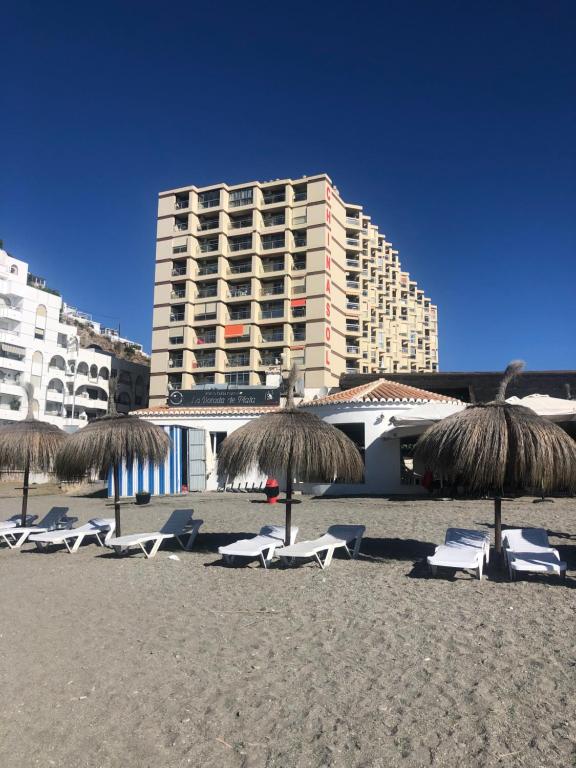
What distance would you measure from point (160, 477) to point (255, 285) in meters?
44.4

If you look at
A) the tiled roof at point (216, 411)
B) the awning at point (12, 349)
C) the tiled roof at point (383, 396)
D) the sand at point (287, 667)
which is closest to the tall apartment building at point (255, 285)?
the awning at point (12, 349)

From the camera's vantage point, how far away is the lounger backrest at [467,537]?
27.9ft

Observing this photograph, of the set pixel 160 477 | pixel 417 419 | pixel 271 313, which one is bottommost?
pixel 160 477

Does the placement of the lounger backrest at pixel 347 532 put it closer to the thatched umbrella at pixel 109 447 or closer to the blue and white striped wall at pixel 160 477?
the thatched umbrella at pixel 109 447

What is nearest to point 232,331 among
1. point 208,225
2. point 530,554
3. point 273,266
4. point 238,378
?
point 238,378

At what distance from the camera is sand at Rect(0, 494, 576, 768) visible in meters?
3.67

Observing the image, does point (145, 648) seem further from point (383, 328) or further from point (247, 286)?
point (383, 328)

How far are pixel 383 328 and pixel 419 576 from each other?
82.3 metres

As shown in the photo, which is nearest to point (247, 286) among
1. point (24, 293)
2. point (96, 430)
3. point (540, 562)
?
point (24, 293)

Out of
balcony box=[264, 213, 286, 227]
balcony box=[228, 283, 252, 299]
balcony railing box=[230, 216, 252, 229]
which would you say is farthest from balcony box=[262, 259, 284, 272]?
balcony railing box=[230, 216, 252, 229]

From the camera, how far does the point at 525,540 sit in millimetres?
8500

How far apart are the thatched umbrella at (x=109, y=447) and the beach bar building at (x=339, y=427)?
5.97 meters

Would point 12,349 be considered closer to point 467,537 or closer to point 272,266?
point 272,266

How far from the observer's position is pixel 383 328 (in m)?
88.4
